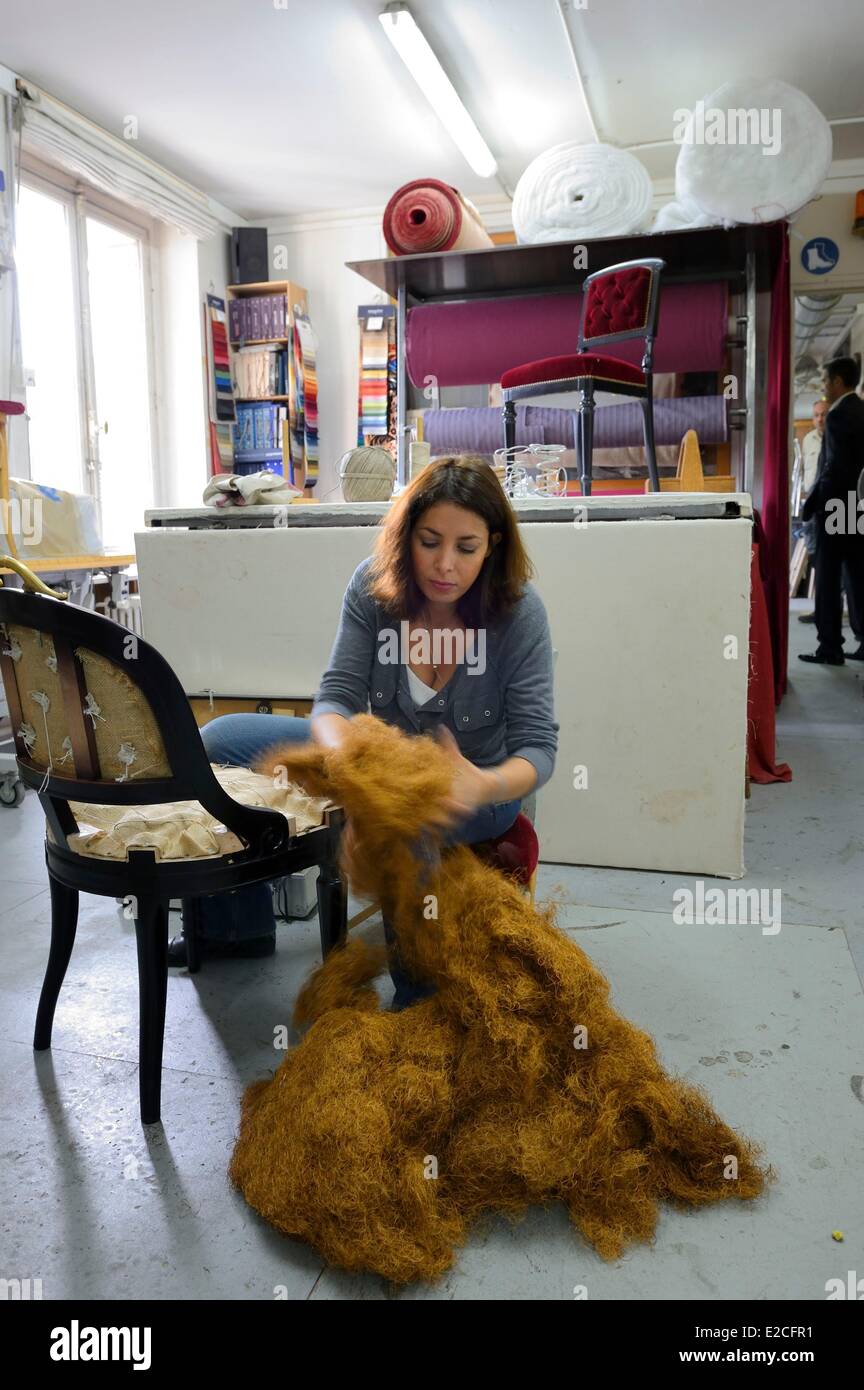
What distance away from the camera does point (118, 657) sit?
1.22 metres

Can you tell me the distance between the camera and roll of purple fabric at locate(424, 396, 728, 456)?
13.4 feet

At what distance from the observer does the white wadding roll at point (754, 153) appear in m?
3.71

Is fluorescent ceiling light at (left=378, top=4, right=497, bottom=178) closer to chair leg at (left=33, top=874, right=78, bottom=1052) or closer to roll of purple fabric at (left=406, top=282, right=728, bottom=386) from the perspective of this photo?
roll of purple fabric at (left=406, top=282, right=728, bottom=386)

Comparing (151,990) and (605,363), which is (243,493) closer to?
(605,363)

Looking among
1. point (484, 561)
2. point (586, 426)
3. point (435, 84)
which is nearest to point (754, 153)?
point (586, 426)

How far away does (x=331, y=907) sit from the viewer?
156cm

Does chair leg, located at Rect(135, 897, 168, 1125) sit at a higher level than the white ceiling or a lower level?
lower

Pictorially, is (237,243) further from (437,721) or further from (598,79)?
(437,721)

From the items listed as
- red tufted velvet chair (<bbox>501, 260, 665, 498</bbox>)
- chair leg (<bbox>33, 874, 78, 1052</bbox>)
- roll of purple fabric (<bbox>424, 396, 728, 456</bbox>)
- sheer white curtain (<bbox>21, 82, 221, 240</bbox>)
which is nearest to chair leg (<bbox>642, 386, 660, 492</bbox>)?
red tufted velvet chair (<bbox>501, 260, 665, 498</bbox>)

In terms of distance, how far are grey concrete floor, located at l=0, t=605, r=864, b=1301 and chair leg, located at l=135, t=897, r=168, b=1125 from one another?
2.4 inches

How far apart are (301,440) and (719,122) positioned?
3568mm

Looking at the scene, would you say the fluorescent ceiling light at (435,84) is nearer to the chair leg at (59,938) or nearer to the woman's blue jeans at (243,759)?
the woman's blue jeans at (243,759)

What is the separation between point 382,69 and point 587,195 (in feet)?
4.78
